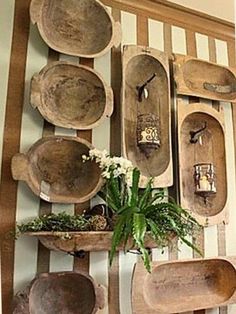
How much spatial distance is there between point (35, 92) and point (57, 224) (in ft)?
2.07

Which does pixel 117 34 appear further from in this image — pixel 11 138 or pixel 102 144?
pixel 11 138

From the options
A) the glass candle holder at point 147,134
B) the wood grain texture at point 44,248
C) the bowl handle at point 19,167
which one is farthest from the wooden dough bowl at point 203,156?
the bowl handle at point 19,167

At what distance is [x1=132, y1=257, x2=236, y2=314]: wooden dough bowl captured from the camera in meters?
1.87

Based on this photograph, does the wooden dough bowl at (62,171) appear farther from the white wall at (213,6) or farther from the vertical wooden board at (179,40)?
the white wall at (213,6)

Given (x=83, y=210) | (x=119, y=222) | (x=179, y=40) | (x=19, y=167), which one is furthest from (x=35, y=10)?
(x=119, y=222)

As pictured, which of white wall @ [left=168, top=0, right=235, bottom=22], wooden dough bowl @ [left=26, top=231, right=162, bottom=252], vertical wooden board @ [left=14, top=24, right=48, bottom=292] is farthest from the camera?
white wall @ [left=168, top=0, right=235, bottom=22]

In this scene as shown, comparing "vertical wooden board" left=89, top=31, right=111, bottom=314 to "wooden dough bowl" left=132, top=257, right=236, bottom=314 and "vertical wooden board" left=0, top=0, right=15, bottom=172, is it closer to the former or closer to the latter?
"wooden dough bowl" left=132, top=257, right=236, bottom=314

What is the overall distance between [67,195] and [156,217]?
437 millimetres

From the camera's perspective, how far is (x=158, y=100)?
2.24 meters

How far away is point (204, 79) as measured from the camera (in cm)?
242

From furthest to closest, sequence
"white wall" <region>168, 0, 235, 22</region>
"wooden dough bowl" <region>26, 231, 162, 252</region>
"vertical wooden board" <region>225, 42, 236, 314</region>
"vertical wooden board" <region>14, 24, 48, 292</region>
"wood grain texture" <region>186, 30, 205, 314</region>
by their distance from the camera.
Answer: "white wall" <region>168, 0, 235, 22</region> → "vertical wooden board" <region>225, 42, 236, 314</region> → "wood grain texture" <region>186, 30, 205, 314</region> → "vertical wooden board" <region>14, 24, 48, 292</region> → "wooden dough bowl" <region>26, 231, 162, 252</region>

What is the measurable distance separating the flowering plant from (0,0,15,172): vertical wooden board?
47cm

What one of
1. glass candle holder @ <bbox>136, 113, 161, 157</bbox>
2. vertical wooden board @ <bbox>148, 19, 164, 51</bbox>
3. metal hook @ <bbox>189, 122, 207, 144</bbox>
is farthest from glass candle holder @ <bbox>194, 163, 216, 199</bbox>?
vertical wooden board @ <bbox>148, 19, 164, 51</bbox>

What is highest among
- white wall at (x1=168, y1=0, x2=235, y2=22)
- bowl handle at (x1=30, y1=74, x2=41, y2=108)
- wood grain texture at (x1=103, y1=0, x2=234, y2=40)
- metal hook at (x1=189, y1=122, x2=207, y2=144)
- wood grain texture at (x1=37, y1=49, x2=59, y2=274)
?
white wall at (x1=168, y1=0, x2=235, y2=22)
